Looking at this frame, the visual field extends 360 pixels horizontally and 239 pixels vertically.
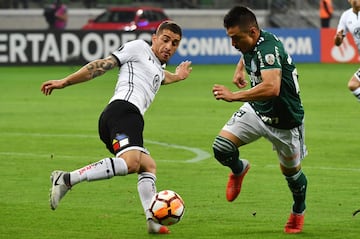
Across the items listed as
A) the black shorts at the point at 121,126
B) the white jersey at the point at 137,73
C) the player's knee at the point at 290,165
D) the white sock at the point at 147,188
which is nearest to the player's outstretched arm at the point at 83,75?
the white jersey at the point at 137,73

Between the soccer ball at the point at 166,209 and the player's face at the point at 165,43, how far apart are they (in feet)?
4.81

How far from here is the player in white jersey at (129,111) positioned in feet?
31.9

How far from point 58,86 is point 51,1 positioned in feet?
133

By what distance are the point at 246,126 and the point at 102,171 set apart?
1.63m

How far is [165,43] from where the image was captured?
414 inches

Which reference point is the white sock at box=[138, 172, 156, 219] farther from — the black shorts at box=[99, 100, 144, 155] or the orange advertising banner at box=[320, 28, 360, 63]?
the orange advertising banner at box=[320, 28, 360, 63]

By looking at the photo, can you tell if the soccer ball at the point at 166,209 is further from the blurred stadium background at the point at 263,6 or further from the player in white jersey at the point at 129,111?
the blurred stadium background at the point at 263,6

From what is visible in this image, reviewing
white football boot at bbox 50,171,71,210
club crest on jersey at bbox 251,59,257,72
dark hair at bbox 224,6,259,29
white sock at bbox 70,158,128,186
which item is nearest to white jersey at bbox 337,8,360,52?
club crest on jersey at bbox 251,59,257,72

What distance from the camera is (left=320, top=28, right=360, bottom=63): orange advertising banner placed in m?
38.6

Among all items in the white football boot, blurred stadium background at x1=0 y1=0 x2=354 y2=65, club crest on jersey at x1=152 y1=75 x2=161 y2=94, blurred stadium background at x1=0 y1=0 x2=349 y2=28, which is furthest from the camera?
blurred stadium background at x1=0 y1=0 x2=349 y2=28

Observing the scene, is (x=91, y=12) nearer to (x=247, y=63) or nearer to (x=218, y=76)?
(x=218, y=76)

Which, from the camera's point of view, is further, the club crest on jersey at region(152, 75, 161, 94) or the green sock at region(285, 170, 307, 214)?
the club crest on jersey at region(152, 75, 161, 94)

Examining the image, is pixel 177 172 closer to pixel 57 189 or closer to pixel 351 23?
pixel 351 23

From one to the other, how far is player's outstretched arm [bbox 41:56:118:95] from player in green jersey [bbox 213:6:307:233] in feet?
3.93
